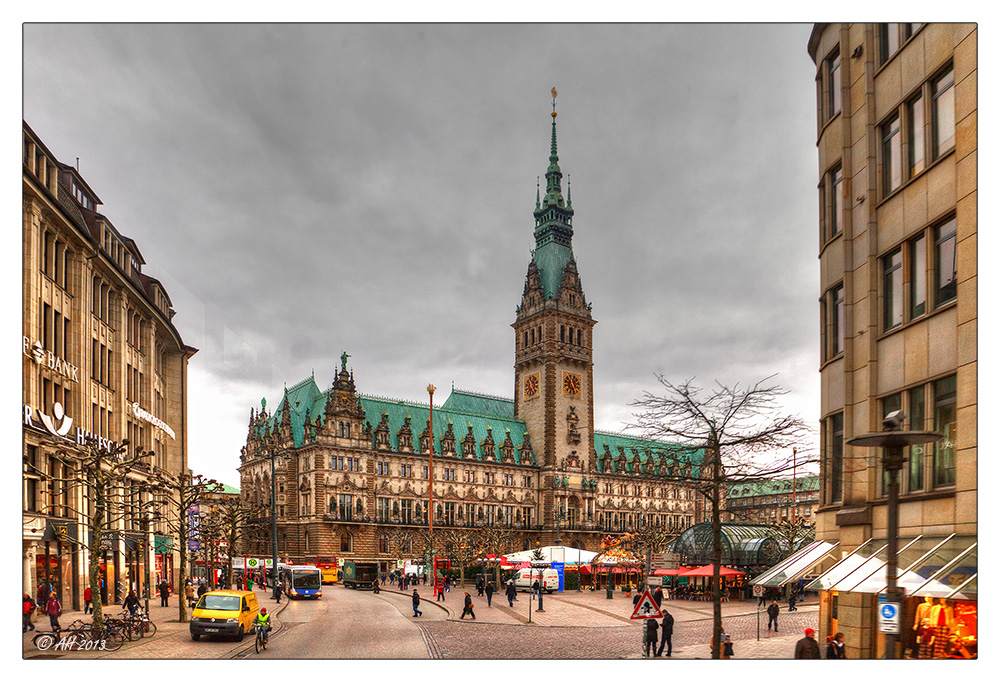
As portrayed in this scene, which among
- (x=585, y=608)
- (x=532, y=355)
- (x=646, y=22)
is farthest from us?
(x=532, y=355)

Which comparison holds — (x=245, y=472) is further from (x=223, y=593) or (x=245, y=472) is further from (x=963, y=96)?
(x=963, y=96)

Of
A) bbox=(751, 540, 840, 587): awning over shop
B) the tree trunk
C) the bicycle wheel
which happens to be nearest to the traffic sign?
the tree trunk

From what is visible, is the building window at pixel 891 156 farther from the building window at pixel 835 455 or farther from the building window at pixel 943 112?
the building window at pixel 835 455

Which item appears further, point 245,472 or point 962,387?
point 245,472

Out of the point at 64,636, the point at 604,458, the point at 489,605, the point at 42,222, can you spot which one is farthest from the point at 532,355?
the point at 64,636

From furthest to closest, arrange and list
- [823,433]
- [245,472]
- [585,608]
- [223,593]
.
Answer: [245,472] → [585,608] → [223,593] → [823,433]

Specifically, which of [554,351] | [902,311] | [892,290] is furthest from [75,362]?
[554,351]

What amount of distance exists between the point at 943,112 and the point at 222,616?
1162 inches

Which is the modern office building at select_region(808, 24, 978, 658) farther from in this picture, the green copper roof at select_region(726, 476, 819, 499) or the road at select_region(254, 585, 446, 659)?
the road at select_region(254, 585, 446, 659)

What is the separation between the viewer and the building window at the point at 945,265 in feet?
75.7

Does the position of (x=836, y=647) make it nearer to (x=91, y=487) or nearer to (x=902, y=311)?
(x=902, y=311)

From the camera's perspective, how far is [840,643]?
1008 inches

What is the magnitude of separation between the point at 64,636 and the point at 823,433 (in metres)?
24.3

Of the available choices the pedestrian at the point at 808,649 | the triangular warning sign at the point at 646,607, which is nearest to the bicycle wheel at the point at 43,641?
the triangular warning sign at the point at 646,607
